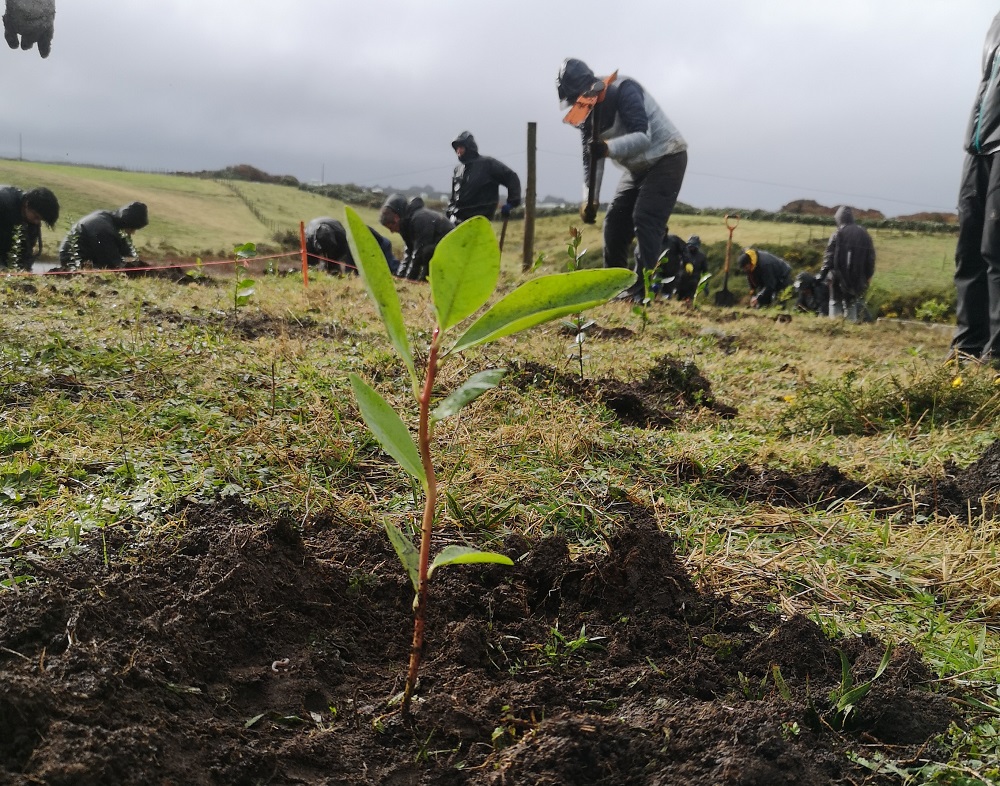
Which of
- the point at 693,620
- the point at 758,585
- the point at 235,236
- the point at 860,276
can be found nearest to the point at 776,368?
the point at 758,585

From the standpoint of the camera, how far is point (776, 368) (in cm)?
424

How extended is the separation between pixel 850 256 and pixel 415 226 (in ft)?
20.8

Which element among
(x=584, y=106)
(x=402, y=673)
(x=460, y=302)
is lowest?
(x=402, y=673)

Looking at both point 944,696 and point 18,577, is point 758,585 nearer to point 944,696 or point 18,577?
point 944,696

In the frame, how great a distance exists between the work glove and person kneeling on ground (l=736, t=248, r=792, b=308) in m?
10.0

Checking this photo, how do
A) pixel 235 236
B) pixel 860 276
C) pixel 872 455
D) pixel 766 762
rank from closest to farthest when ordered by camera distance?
pixel 766 762 → pixel 872 455 → pixel 860 276 → pixel 235 236

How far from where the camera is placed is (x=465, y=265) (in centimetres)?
84

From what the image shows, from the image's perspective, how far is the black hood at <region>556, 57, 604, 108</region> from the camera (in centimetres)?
674

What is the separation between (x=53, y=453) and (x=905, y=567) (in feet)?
7.07

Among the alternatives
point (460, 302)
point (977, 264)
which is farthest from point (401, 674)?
point (977, 264)

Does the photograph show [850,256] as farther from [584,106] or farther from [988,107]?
[988,107]

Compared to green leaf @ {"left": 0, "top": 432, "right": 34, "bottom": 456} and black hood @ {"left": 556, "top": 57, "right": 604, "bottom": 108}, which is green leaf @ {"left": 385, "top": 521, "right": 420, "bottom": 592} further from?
black hood @ {"left": 556, "top": 57, "right": 604, "bottom": 108}

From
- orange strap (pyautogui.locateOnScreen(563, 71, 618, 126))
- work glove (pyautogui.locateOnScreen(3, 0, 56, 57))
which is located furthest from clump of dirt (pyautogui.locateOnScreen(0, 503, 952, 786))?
orange strap (pyautogui.locateOnScreen(563, 71, 618, 126))

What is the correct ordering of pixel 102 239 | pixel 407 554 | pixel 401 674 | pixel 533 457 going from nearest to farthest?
1. pixel 407 554
2. pixel 401 674
3. pixel 533 457
4. pixel 102 239
